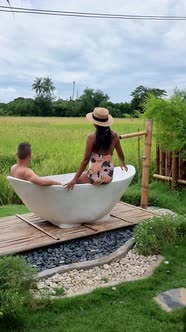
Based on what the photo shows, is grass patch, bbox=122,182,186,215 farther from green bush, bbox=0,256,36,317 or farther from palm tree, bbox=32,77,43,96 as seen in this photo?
palm tree, bbox=32,77,43,96

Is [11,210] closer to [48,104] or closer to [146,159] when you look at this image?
[146,159]

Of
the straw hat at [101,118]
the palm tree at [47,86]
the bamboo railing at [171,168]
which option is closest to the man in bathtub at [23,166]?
the straw hat at [101,118]

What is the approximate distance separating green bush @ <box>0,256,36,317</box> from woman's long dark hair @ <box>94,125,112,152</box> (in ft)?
4.75

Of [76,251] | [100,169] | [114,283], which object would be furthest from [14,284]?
[100,169]

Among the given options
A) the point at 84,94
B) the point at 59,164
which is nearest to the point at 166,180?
the point at 59,164

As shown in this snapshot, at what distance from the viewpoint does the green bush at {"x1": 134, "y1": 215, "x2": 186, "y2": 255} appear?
3287 millimetres

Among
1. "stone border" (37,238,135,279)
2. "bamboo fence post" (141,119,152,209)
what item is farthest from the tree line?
"stone border" (37,238,135,279)

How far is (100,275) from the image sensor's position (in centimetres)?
292

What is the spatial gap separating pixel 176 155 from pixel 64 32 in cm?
249

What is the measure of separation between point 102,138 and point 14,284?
5.66 ft

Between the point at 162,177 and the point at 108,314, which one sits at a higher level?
the point at 162,177

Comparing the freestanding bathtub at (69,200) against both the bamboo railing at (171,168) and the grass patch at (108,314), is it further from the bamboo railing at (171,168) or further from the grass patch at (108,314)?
the bamboo railing at (171,168)

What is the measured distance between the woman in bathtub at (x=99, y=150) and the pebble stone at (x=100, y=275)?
2.62 feet

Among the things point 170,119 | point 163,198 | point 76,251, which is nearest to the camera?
point 76,251
